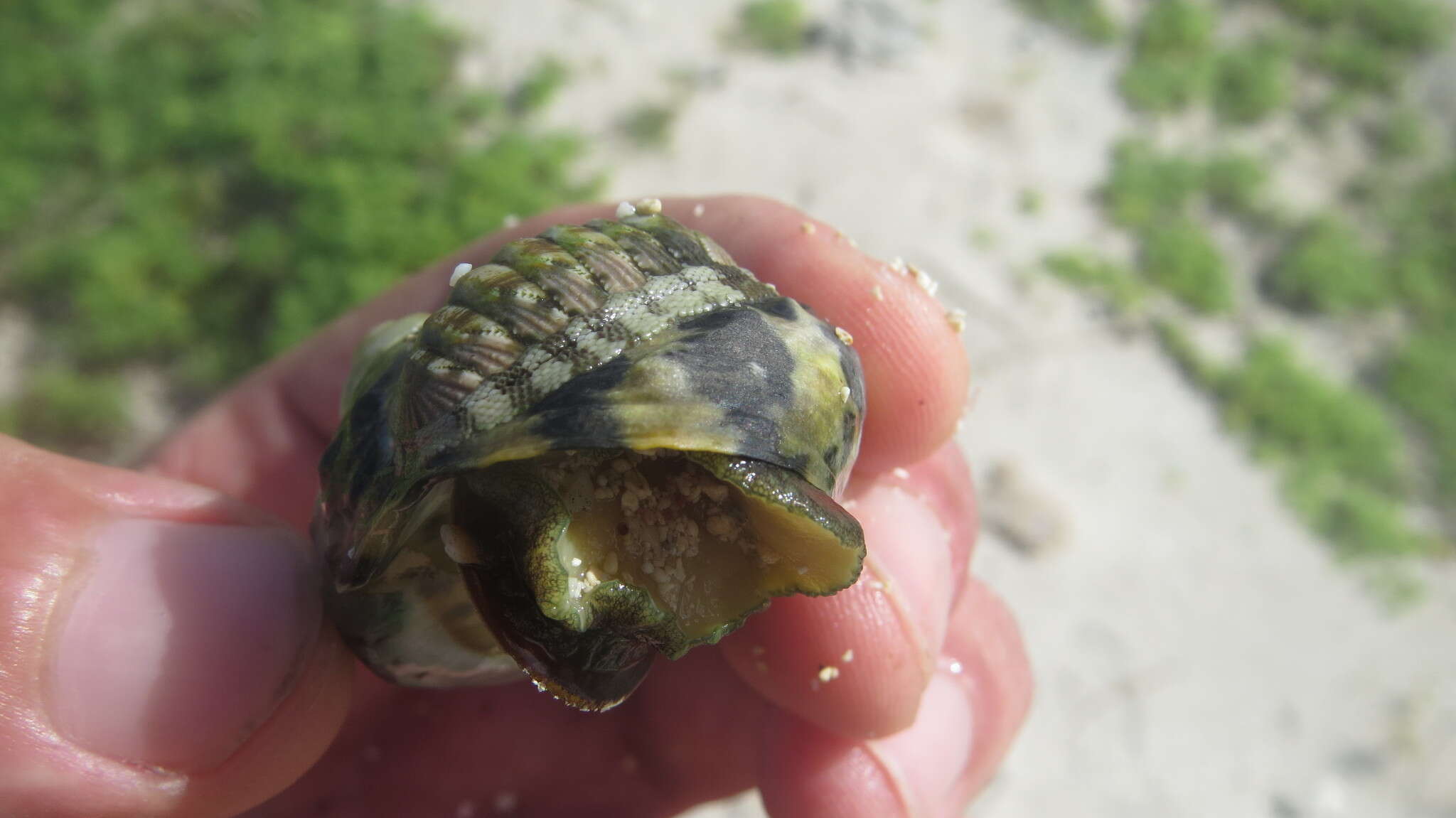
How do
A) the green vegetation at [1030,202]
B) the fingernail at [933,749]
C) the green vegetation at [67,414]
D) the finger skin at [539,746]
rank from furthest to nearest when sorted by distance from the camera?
the green vegetation at [1030,202], the green vegetation at [67,414], the finger skin at [539,746], the fingernail at [933,749]

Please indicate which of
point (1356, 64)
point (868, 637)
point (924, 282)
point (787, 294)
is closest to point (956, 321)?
point (924, 282)

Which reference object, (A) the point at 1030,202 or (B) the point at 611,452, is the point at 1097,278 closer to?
(A) the point at 1030,202

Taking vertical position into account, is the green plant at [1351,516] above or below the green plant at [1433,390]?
below

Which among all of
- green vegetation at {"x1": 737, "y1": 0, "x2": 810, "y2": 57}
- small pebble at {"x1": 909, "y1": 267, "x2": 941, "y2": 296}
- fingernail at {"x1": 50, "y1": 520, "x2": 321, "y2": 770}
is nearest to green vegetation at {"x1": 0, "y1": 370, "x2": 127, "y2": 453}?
fingernail at {"x1": 50, "y1": 520, "x2": 321, "y2": 770}

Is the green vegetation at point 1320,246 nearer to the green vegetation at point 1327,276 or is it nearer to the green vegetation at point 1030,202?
the green vegetation at point 1327,276

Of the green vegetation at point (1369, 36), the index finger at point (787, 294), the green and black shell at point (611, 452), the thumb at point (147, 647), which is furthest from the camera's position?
the green vegetation at point (1369, 36)

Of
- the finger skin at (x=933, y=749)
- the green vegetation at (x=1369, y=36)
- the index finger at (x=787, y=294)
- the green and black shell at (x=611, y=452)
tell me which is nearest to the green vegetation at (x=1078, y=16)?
the green vegetation at (x=1369, y=36)
